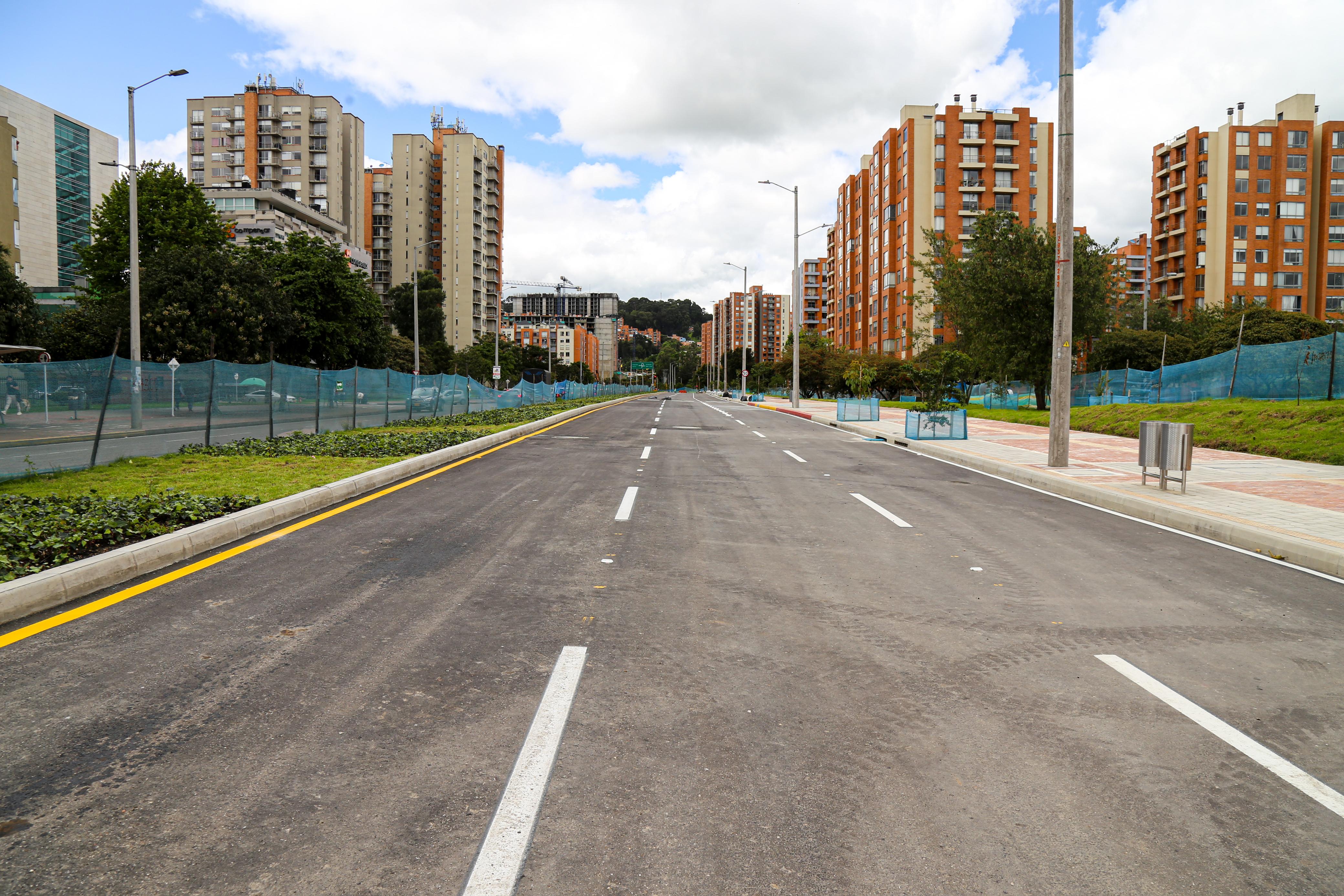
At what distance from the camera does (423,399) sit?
91.3 ft

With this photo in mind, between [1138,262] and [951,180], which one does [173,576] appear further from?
[1138,262]

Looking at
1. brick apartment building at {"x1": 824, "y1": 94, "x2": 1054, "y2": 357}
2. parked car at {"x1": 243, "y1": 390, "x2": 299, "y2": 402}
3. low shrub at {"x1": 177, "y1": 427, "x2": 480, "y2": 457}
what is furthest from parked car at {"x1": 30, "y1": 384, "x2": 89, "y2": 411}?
brick apartment building at {"x1": 824, "y1": 94, "x2": 1054, "y2": 357}

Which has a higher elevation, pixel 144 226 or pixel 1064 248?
pixel 144 226

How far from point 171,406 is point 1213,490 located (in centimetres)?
1850

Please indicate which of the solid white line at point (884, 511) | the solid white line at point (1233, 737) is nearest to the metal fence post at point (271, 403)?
the solid white line at point (884, 511)

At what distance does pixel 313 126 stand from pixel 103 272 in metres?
66.5

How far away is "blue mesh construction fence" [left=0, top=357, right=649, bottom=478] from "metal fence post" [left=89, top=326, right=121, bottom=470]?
2cm

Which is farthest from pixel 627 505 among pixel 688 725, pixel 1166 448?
pixel 1166 448

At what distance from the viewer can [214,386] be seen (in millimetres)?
16797

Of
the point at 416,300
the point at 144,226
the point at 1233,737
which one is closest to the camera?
the point at 1233,737

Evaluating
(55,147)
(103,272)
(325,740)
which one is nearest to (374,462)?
(325,740)

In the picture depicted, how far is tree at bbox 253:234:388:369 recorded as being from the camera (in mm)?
49406

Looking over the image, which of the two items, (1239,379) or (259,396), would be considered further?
(1239,379)

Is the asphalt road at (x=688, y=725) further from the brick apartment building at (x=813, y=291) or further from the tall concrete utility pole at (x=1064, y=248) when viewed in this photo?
the brick apartment building at (x=813, y=291)
